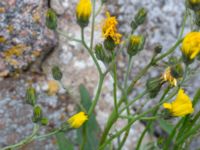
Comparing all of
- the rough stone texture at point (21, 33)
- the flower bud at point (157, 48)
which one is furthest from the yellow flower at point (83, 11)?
the rough stone texture at point (21, 33)

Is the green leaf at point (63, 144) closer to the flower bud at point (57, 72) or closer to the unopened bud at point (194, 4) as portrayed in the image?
the flower bud at point (57, 72)

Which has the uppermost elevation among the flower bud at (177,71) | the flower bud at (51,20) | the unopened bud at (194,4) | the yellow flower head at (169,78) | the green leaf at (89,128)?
the unopened bud at (194,4)

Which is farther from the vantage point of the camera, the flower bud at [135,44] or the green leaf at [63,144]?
the green leaf at [63,144]

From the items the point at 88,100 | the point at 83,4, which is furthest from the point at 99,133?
the point at 83,4

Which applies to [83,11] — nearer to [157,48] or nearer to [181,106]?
[157,48]

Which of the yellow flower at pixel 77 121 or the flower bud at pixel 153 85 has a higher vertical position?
the flower bud at pixel 153 85

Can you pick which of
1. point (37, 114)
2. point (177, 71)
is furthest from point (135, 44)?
point (37, 114)
